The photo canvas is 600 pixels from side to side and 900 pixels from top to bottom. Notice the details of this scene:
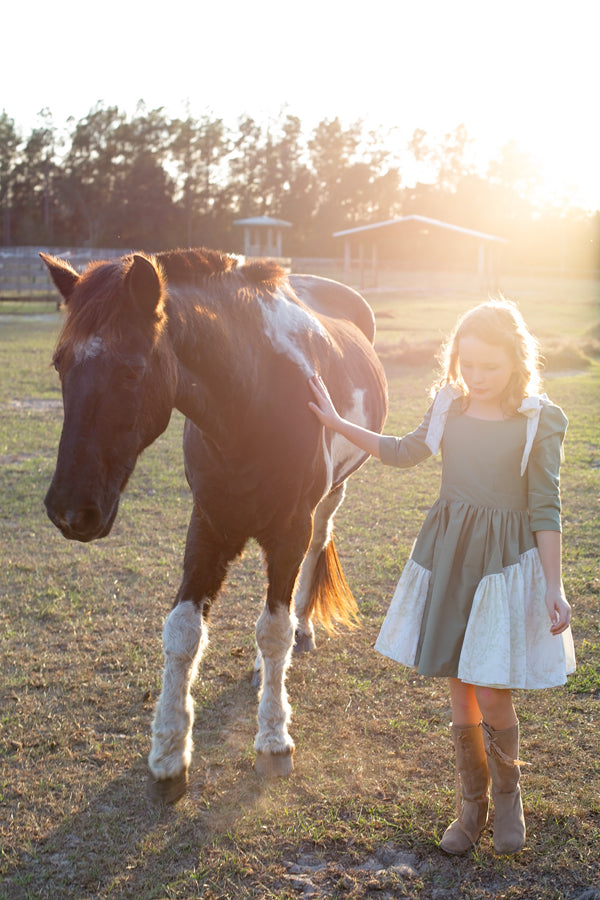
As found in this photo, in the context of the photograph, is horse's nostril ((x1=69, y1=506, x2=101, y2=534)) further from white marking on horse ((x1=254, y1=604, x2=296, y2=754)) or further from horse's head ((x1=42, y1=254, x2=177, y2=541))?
white marking on horse ((x1=254, y1=604, x2=296, y2=754))

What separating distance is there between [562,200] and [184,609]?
79.8m

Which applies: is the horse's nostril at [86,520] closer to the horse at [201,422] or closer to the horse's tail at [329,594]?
the horse at [201,422]

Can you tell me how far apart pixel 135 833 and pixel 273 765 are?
62 cm

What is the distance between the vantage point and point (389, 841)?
2736mm

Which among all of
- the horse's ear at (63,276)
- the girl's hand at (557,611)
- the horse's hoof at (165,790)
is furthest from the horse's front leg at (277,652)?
the horse's ear at (63,276)

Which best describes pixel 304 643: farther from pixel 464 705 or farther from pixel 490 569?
pixel 490 569

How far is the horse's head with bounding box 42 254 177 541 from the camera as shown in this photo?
2.21 meters

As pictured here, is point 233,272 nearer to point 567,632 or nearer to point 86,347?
point 86,347

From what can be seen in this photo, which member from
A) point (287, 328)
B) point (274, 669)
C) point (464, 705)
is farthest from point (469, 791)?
point (287, 328)

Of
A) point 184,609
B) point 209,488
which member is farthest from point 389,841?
point 209,488

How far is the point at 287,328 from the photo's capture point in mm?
3295

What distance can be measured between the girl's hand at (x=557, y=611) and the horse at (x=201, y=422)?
111cm

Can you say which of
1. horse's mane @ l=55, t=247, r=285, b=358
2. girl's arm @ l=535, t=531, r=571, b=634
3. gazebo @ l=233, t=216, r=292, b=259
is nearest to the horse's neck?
horse's mane @ l=55, t=247, r=285, b=358

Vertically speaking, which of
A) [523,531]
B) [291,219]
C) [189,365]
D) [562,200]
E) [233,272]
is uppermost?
[562,200]
